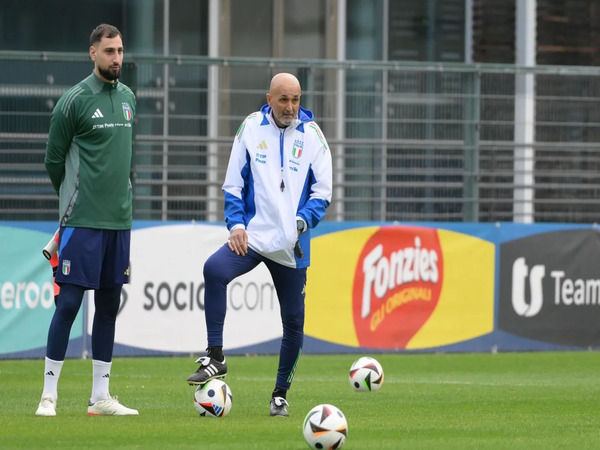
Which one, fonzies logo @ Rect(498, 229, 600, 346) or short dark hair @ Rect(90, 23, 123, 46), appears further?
fonzies logo @ Rect(498, 229, 600, 346)

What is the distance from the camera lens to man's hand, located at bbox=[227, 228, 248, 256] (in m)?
8.61

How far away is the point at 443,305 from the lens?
1639 cm

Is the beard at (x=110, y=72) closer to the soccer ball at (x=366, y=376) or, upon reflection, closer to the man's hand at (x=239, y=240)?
the man's hand at (x=239, y=240)

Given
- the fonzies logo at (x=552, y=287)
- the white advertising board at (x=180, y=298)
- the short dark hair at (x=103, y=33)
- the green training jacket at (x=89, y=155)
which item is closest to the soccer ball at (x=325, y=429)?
the green training jacket at (x=89, y=155)

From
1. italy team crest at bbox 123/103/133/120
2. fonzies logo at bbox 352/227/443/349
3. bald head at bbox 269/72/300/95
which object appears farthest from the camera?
fonzies logo at bbox 352/227/443/349

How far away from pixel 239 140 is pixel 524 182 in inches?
383

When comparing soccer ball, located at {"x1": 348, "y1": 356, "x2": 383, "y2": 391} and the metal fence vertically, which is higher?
the metal fence

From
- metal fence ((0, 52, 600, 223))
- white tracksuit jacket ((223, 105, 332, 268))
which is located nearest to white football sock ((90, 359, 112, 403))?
white tracksuit jacket ((223, 105, 332, 268))

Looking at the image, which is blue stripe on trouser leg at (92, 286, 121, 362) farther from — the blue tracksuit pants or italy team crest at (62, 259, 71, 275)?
the blue tracksuit pants

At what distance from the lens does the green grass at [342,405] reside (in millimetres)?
7578

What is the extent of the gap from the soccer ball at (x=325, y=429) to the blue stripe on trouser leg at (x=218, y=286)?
60.1 inches

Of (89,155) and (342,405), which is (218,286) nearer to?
(89,155)

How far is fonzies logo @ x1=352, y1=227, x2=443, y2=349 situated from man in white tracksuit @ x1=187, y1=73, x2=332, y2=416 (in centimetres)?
722

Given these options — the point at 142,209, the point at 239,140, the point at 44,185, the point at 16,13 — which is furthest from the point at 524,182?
the point at 239,140
